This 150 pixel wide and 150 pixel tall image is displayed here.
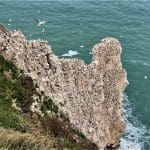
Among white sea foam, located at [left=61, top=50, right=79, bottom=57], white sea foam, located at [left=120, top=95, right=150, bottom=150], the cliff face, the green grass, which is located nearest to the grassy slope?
the green grass

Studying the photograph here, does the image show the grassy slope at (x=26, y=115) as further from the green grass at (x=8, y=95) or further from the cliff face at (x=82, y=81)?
the cliff face at (x=82, y=81)

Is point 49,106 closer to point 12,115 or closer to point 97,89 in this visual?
point 12,115

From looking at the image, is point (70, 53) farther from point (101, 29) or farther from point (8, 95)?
point (8, 95)

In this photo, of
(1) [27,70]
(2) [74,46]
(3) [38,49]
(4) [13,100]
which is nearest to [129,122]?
(2) [74,46]

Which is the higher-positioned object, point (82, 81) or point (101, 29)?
point (82, 81)

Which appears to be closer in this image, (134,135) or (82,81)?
(82,81)

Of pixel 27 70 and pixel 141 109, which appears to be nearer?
pixel 27 70

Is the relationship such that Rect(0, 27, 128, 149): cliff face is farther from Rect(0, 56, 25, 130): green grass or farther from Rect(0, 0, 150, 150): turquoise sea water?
Rect(0, 0, 150, 150): turquoise sea water

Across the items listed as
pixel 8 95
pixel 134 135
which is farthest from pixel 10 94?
pixel 134 135
